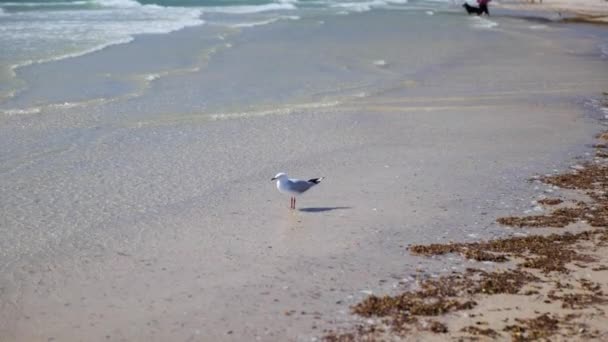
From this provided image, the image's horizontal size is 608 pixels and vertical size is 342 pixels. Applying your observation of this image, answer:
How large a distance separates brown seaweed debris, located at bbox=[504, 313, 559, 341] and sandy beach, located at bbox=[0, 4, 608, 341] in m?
0.19

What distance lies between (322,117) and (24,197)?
5.21 metres

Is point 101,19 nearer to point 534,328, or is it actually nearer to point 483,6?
point 483,6

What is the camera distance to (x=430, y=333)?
5.36 meters

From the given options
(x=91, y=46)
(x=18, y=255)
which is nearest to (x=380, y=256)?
(x=18, y=255)

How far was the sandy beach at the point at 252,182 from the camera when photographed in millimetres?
5938

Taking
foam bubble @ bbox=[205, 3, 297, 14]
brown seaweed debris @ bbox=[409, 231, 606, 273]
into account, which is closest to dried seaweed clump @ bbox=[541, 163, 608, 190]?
Result: brown seaweed debris @ bbox=[409, 231, 606, 273]

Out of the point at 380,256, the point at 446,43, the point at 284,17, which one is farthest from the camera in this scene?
the point at 284,17

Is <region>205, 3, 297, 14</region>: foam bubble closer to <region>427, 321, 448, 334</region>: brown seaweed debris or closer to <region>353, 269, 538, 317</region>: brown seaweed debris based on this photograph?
<region>353, 269, 538, 317</region>: brown seaweed debris

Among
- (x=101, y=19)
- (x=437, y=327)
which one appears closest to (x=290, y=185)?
(x=437, y=327)

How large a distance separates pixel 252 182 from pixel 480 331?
13.5 feet

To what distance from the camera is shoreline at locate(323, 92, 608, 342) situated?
539cm

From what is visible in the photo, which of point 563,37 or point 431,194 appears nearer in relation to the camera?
point 431,194

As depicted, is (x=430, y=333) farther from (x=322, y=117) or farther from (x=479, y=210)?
(x=322, y=117)

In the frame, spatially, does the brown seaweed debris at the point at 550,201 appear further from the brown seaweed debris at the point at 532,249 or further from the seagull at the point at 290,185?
the seagull at the point at 290,185
